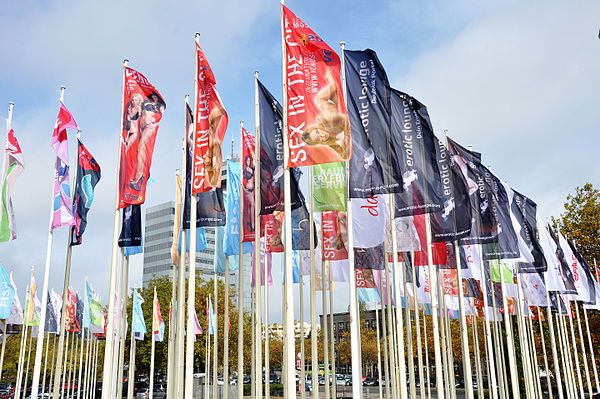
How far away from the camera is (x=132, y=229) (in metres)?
17.6

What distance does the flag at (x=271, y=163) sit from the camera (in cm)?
1625

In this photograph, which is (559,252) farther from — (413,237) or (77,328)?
(77,328)

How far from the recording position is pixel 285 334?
13.5 meters

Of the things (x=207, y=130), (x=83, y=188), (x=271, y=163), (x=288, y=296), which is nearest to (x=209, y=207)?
(x=271, y=163)

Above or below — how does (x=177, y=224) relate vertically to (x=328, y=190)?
below

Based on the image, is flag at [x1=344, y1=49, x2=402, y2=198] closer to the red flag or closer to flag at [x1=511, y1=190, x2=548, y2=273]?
the red flag

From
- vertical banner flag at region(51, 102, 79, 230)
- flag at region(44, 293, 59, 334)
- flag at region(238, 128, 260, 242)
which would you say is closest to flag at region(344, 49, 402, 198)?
flag at region(238, 128, 260, 242)

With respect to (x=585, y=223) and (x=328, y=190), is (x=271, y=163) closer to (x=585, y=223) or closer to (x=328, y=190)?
(x=328, y=190)

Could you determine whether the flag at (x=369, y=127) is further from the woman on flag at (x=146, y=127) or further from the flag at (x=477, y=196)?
the flag at (x=477, y=196)

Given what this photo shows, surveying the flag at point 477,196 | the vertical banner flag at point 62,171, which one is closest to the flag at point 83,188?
Answer: the vertical banner flag at point 62,171

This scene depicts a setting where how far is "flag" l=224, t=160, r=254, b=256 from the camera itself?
1981cm

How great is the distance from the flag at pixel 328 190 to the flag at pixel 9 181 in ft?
30.1

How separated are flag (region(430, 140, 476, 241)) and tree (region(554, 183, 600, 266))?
26.3 m

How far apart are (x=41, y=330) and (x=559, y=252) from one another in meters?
25.4
